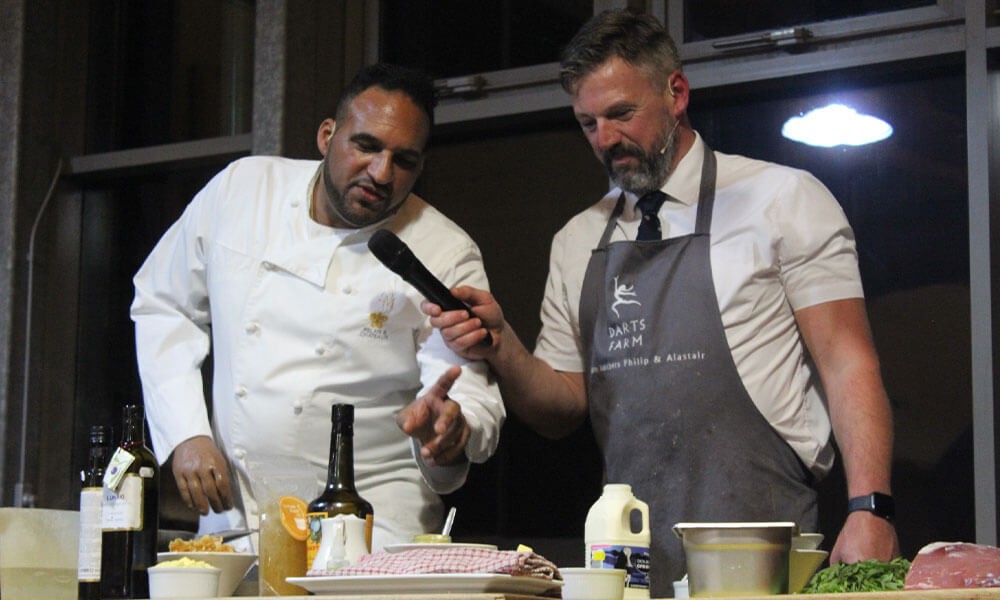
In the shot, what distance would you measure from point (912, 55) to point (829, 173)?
317 mm

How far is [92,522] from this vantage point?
181 centimetres

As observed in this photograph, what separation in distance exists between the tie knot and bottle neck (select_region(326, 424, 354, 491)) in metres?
1.12

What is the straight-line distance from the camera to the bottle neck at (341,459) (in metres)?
1.79

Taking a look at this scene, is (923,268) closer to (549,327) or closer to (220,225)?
(549,327)

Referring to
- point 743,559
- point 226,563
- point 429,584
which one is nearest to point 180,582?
point 226,563

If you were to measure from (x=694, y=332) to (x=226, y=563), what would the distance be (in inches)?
44.0

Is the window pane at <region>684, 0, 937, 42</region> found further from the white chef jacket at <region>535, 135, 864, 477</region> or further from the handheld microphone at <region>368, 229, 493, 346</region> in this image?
the handheld microphone at <region>368, 229, 493, 346</region>

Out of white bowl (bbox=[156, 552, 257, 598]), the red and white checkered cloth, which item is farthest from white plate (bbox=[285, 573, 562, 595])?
white bowl (bbox=[156, 552, 257, 598])

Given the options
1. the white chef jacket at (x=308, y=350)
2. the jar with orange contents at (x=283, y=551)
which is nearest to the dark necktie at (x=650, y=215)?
the white chef jacket at (x=308, y=350)

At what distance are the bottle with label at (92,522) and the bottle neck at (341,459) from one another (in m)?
0.32

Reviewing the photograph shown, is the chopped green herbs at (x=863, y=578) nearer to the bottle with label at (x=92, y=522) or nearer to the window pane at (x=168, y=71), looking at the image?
the bottle with label at (x=92, y=522)

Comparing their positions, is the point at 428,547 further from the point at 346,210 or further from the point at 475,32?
the point at 475,32

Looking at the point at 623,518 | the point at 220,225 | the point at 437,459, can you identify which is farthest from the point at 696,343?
the point at 220,225

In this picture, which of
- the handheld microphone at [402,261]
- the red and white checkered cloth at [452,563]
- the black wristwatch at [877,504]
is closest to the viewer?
the red and white checkered cloth at [452,563]
